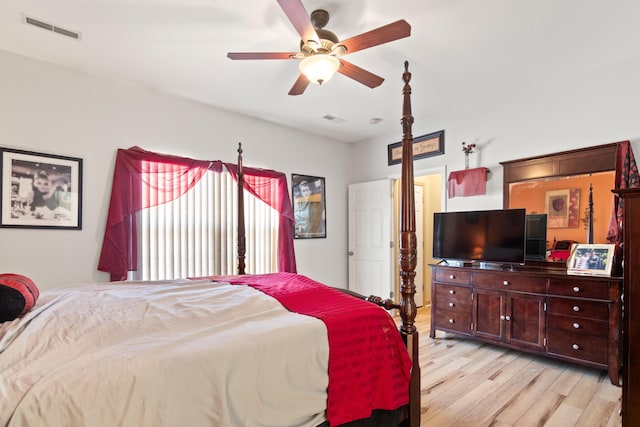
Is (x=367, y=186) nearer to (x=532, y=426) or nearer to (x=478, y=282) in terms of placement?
(x=478, y=282)

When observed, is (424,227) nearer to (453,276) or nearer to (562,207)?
(453,276)

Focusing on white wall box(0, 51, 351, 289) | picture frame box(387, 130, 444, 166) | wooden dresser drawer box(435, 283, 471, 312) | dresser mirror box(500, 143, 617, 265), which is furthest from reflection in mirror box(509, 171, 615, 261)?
white wall box(0, 51, 351, 289)

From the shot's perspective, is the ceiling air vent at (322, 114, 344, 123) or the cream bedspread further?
the ceiling air vent at (322, 114, 344, 123)

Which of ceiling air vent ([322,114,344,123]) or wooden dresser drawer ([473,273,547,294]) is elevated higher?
ceiling air vent ([322,114,344,123])

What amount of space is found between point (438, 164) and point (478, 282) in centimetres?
166

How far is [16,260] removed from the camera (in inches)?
105

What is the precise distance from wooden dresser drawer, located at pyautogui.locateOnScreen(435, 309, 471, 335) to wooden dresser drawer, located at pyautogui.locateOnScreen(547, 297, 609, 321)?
797mm

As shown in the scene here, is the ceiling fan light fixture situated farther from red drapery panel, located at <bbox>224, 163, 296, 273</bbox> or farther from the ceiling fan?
red drapery panel, located at <bbox>224, 163, 296, 273</bbox>

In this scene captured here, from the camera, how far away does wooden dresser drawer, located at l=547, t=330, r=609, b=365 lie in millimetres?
2629

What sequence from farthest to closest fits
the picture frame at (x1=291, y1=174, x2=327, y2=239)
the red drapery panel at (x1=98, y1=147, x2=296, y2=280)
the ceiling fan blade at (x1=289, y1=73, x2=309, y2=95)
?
the picture frame at (x1=291, y1=174, x2=327, y2=239)
the red drapery panel at (x1=98, y1=147, x2=296, y2=280)
the ceiling fan blade at (x1=289, y1=73, x2=309, y2=95)

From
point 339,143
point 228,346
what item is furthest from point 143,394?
point 339,143

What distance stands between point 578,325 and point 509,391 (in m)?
0.92

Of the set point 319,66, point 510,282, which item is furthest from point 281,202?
point 510,282

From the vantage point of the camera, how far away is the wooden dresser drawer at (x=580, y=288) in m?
2.64
